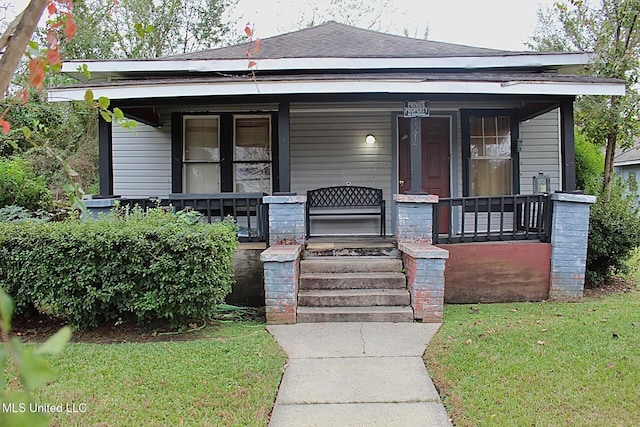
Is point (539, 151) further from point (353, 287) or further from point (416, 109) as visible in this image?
point (353, 287)

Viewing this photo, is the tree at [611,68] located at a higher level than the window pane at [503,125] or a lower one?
higher

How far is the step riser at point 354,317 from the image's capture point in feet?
18.0

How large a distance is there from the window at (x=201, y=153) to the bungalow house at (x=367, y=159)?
2 cm

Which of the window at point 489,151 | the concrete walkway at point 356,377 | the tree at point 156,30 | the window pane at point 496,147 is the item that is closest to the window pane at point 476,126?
the window at point 489,151

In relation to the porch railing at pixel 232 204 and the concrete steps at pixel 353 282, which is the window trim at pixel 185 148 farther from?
the concrete steps at pixel 353 282

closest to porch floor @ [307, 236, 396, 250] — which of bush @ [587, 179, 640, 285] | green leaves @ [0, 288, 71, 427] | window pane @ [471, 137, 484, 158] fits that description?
window pane @ [471, 137, 484, 158]

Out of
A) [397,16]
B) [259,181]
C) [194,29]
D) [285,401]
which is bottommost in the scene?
[285,401]

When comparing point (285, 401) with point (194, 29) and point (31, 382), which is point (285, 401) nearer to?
point (31, 382)

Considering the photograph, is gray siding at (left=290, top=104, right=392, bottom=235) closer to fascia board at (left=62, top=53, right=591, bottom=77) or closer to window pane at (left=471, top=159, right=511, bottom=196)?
fascia board at (left=62, top=53, right=591, bottom=77)

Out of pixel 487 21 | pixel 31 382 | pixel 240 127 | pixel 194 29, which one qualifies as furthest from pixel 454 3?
pixel 31 382

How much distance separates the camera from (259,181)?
28.6ft

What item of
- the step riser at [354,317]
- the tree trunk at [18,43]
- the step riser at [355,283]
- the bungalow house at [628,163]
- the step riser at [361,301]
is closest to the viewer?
the tree trunk at [18,43]

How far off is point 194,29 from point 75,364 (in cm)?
1872

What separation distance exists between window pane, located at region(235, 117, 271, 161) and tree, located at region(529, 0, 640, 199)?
6383mm
